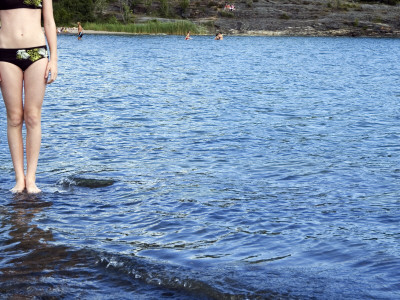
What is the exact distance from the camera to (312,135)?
11914 millimetres

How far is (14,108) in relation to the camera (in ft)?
20.4

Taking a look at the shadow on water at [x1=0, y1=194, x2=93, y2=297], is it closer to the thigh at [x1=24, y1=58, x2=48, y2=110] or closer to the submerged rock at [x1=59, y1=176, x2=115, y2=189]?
the thigh at [x1=24, y1=58, x2=48, y2=110]

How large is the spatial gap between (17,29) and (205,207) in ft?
8.51

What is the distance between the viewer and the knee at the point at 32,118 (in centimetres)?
625

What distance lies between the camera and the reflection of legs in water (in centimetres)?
605

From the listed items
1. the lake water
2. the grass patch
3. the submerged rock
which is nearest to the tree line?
the grass patch

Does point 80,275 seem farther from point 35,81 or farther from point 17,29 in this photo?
point 17,29

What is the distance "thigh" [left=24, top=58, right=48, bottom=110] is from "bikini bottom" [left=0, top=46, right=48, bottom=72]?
5cm

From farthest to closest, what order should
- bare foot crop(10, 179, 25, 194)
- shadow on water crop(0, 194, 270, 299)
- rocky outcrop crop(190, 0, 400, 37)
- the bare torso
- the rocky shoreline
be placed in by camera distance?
1. rocky outcrop crop(190, 0, 400, 37)
2. the rocky shoreline
3. bare foot crop(10, 179, 25, 194)
4. the bare torso
5. shadow on water crop(0, 194, 270, 299)

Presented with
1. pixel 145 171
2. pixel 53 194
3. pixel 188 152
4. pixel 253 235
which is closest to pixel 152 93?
pixel 188 152

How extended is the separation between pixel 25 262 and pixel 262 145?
260 inches

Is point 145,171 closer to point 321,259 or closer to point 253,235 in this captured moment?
point 253,235

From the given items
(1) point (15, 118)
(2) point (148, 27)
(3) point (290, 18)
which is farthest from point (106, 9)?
(1) point (15, 118)

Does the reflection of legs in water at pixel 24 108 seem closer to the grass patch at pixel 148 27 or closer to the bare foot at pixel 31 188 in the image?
the bare foot at pixel 31 188
